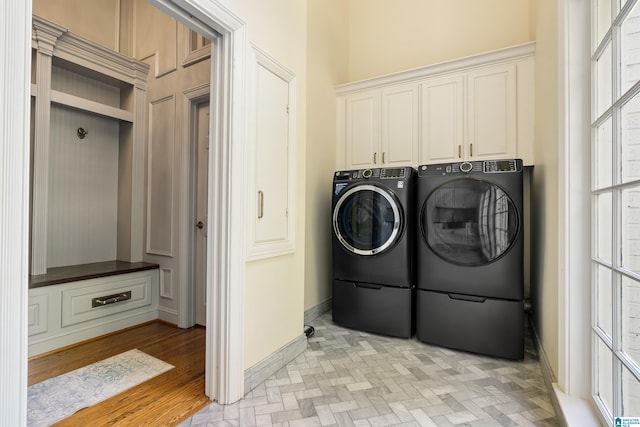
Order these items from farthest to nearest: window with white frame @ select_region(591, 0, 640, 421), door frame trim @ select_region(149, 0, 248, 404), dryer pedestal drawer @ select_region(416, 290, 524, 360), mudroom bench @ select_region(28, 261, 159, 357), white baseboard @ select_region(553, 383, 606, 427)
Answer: mudroom bench @ select_region(28, 261, 159, 357)
dryer pedestal drawer @ select_region(416, 290, 524, 360)
door frame trim @ select_region(149, 0, 248, 404)
white baseboard @ select_region(553, 383, 606, 427)
window with white frame @ select_region(591, 0, 640, 421)

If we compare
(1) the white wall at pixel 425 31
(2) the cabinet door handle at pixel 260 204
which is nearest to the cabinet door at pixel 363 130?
(1) the white wall at pixel 425 31

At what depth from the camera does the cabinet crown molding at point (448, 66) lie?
Answer: 2.42 meters

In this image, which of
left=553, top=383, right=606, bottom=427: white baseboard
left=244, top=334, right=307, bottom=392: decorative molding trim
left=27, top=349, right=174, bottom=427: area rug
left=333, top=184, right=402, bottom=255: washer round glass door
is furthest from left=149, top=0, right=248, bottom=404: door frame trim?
left=553, top=383, right=606, bottom=427: white baseboard

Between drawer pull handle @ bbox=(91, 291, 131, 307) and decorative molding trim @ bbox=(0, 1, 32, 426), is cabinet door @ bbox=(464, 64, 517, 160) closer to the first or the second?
decorative molding trim @ bbox=(0, 1, 32, 426)

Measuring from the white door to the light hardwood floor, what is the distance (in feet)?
0.86

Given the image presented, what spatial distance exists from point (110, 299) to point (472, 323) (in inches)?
113

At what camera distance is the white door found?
272 centimetres

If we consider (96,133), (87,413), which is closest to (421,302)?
(87,413)

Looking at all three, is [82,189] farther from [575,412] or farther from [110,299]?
[575,412]

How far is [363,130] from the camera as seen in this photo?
314 centimetres

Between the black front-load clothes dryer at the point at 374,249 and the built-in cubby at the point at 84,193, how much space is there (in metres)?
1.81

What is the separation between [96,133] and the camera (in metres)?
2.94

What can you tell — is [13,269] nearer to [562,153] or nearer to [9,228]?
[9,228]

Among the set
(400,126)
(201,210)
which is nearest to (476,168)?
(400,126)
